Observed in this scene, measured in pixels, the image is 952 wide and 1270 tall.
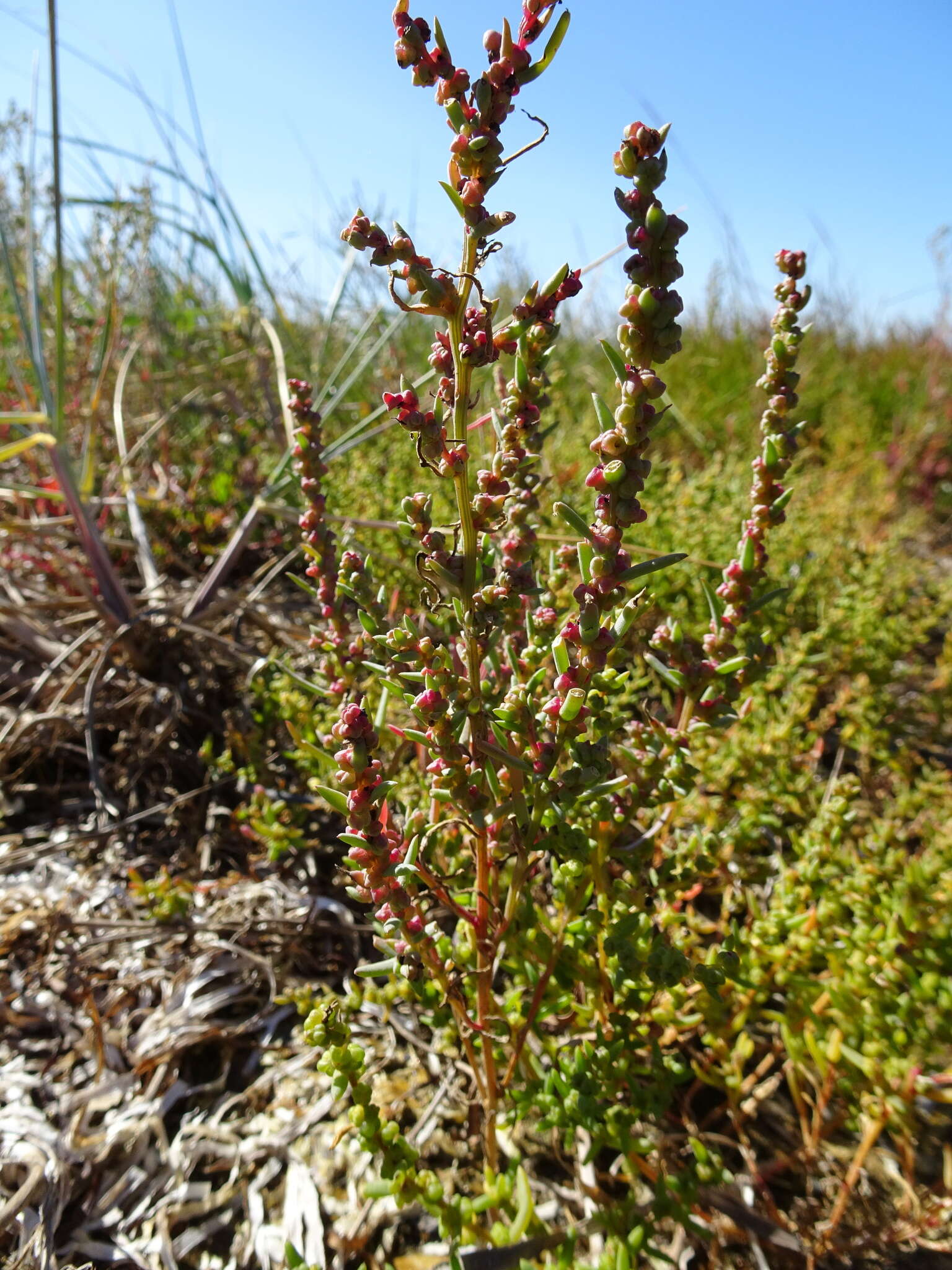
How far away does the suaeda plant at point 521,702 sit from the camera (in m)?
0.68

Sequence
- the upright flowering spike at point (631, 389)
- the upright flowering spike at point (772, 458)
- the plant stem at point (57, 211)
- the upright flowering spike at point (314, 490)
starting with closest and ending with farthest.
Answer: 1. the upright flowering spike at point (631, 389)
2. the upright flowering spike at point (772, 458)
3. the upright flowering spike at point (314, 490)
4. the plant stem at point (57, 211)

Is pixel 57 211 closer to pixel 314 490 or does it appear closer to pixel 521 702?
pixel 314 490

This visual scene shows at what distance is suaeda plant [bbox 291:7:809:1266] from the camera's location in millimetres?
681

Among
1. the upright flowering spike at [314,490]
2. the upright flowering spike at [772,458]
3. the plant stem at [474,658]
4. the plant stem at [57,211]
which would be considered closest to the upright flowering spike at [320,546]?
the upright flowering spike at [314,490]

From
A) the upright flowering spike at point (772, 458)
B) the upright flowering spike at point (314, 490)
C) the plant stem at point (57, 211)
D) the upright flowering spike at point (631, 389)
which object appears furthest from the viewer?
the plant stem at point (57, 211)

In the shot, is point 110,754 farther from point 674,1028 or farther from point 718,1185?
point 718,1185

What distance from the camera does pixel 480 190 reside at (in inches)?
26.5

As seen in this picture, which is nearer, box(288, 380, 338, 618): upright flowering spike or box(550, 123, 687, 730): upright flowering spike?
box(550, 123, 687, 730): upright flowering spike

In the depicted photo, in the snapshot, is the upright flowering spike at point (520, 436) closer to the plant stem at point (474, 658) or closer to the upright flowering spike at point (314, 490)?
the plant stem at point (474, 658)

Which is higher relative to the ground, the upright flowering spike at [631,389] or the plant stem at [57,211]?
the plant stem at [57,211]

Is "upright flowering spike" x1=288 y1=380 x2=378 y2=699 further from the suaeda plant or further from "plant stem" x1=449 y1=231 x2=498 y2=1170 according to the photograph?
"plant stem" x1=449 y1=231 x2=498 y2=1170

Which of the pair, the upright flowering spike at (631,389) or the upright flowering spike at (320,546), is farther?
the upright flowering spike at (320,546)

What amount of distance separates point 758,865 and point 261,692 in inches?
43.6

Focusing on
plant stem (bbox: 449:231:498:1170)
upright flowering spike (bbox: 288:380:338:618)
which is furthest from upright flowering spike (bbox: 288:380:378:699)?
plant stem (bbox: 449:231:498:1170)
